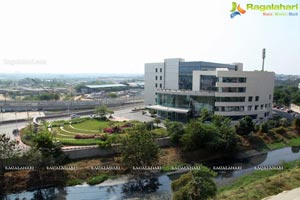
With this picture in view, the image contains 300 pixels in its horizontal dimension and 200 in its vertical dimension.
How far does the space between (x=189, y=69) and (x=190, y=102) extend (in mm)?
7800

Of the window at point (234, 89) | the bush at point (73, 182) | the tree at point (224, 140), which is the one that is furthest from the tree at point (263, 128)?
the bush at point (73, 182)

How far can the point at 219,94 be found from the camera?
32.5 m

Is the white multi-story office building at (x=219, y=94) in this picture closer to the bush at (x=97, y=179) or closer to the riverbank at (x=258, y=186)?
the riverbank at (x=258, y=186)

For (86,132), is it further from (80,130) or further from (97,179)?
(97,179)

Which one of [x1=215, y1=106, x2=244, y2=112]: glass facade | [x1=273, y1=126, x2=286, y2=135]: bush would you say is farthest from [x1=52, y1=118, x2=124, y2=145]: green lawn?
[x1=273, y1=126, x2=286, y2=135]: bush

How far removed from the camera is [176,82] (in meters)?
42.2

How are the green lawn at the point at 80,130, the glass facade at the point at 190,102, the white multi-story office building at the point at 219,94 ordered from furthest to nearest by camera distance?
the glass facade at the point at 190,102 → the white multi-story office building at the point at 219,94 → the green lawn at the point at 80,130

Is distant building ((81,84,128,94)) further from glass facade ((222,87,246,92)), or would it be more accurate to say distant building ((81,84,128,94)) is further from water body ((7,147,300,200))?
water body ((7,147,300,200))

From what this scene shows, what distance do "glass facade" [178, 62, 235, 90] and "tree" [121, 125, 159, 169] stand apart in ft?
73.2

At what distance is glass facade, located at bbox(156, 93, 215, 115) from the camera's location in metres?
33.2

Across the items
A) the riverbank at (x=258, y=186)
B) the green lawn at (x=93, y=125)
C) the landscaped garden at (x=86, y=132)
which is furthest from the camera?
the green lawn at (x=93, y=125)

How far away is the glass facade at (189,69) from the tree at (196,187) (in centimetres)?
2828

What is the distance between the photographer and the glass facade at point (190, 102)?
109ft

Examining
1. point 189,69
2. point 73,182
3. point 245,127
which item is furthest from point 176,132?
point 189,69
